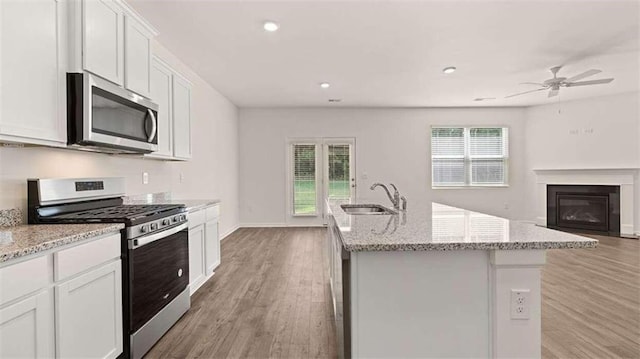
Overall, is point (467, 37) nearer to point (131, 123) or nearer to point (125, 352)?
point (131, 123)

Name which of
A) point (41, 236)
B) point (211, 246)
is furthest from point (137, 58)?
point (211, 246)

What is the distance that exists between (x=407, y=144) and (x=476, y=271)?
6.31m

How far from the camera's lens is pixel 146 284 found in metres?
2.20

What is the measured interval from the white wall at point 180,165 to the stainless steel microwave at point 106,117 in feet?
0.91

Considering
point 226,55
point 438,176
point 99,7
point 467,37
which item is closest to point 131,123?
point 99,7

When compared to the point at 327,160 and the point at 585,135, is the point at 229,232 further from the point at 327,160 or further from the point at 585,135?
the point at 585,135

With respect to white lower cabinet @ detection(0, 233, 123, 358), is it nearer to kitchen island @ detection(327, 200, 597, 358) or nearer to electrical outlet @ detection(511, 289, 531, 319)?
kitchen island @ detection(327, 200, 597, 358)

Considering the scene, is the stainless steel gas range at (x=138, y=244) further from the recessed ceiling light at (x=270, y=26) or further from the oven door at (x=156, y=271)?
the recessed ceiling light at (x=270, y=26)

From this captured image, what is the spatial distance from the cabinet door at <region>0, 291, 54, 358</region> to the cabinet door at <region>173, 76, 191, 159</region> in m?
2.23

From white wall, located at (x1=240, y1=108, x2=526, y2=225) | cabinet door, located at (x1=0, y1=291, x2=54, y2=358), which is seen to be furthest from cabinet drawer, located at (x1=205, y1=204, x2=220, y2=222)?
white wall, located at (x1=240, y1=108, x2=526, y2=225)

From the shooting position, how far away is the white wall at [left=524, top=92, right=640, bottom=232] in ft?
20.5

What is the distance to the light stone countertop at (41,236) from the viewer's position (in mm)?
1350

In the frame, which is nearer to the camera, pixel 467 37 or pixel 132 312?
pixel 132 312

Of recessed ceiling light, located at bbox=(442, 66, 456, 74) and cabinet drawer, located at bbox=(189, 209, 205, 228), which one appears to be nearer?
cabinet drawer, located at bbox=(189, 209, 205, 228)
